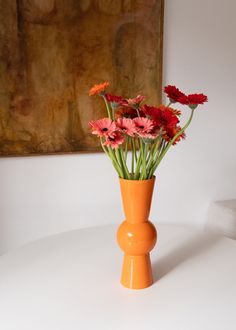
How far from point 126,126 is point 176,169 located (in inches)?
51.4

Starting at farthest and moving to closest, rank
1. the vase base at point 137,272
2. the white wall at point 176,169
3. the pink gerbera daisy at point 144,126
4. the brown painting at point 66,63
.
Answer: the white wall at point 176,169
the brown painting at point 66,63
the vase base at point 137,272
the pink gerbera daisy at point 144,126

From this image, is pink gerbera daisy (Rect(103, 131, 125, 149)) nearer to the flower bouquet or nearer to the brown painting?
the flower bouquet

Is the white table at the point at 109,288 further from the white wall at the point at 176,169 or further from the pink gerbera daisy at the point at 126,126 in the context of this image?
the white wall at the point at 176,169

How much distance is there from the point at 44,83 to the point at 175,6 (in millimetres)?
859

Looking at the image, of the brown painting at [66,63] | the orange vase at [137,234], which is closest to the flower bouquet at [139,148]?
the orange vase at [137,234]

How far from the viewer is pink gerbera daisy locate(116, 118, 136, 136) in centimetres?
88

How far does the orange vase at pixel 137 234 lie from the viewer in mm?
969

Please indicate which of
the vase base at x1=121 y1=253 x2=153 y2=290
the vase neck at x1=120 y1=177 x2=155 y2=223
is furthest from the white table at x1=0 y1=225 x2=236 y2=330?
the vase neck at x1=120 y1=177 x2=155 y2=223

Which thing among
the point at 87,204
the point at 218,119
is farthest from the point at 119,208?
the point at 218,119

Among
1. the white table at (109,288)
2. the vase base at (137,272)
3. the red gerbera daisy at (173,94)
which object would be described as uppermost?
the red gerbera daisy at (173,94)

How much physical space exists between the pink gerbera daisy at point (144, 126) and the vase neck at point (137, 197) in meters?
0.15

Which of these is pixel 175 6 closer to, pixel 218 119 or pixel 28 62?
pixel 218 119

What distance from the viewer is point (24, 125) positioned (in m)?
1.81

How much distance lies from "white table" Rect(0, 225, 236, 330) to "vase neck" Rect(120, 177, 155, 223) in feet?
0.72
